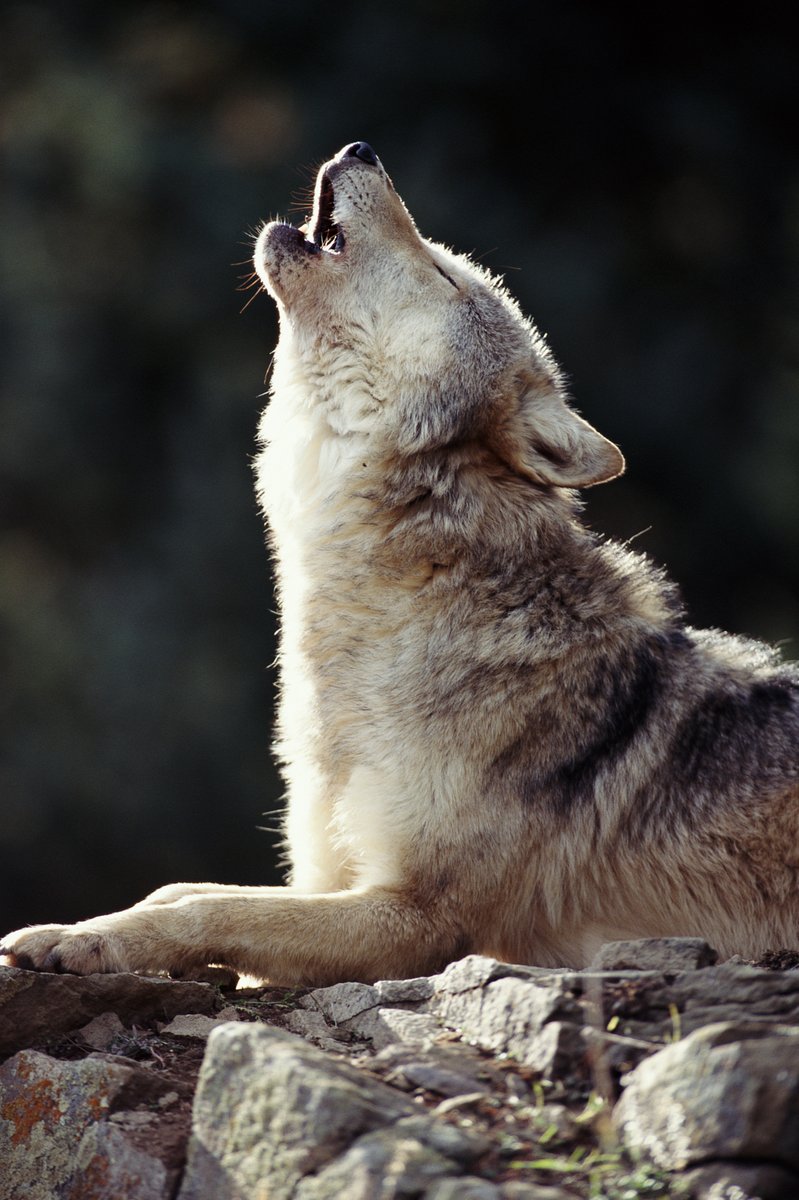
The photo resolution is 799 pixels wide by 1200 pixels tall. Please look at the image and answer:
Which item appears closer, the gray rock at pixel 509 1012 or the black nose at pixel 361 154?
the gray rock at pixel 509 1012

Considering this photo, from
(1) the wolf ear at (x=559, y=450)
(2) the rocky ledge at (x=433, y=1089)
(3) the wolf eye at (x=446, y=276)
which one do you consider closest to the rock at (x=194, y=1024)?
(2) the rocky ledge at (x=433, y=1089)

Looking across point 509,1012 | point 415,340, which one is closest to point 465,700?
point 415,340

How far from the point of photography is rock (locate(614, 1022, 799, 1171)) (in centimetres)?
207

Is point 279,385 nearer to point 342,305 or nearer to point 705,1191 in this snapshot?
point 342,305

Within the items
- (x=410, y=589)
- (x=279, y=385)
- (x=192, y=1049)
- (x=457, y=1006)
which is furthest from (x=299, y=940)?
(x=279, y=385)

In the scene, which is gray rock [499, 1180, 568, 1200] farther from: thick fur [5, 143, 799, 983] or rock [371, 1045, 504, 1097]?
thick fur [5, 143, 799, 983]

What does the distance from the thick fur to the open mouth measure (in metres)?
0.26

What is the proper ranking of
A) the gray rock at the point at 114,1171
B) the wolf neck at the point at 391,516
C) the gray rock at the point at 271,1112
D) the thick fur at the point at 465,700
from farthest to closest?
the wolf neck at the point at 391,516 < the thick fur at the point at 465,700 < the gray rock at the point at 114,1171 < the gray rock at the point at 271,1112

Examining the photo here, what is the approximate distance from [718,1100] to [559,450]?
2.84m

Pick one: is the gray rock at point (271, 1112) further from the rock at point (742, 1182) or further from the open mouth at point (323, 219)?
the open mouth at point (323, 219)

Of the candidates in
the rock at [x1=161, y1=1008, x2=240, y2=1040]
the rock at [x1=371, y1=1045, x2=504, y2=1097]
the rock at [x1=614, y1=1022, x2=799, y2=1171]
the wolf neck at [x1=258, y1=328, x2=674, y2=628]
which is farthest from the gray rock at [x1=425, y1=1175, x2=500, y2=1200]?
the wolf neck at [x1=258, y1=328, x2=674, y2=628]

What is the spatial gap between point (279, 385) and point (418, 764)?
1613 mm

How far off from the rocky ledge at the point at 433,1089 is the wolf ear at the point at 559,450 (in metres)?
1.96

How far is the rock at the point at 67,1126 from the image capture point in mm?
2764
